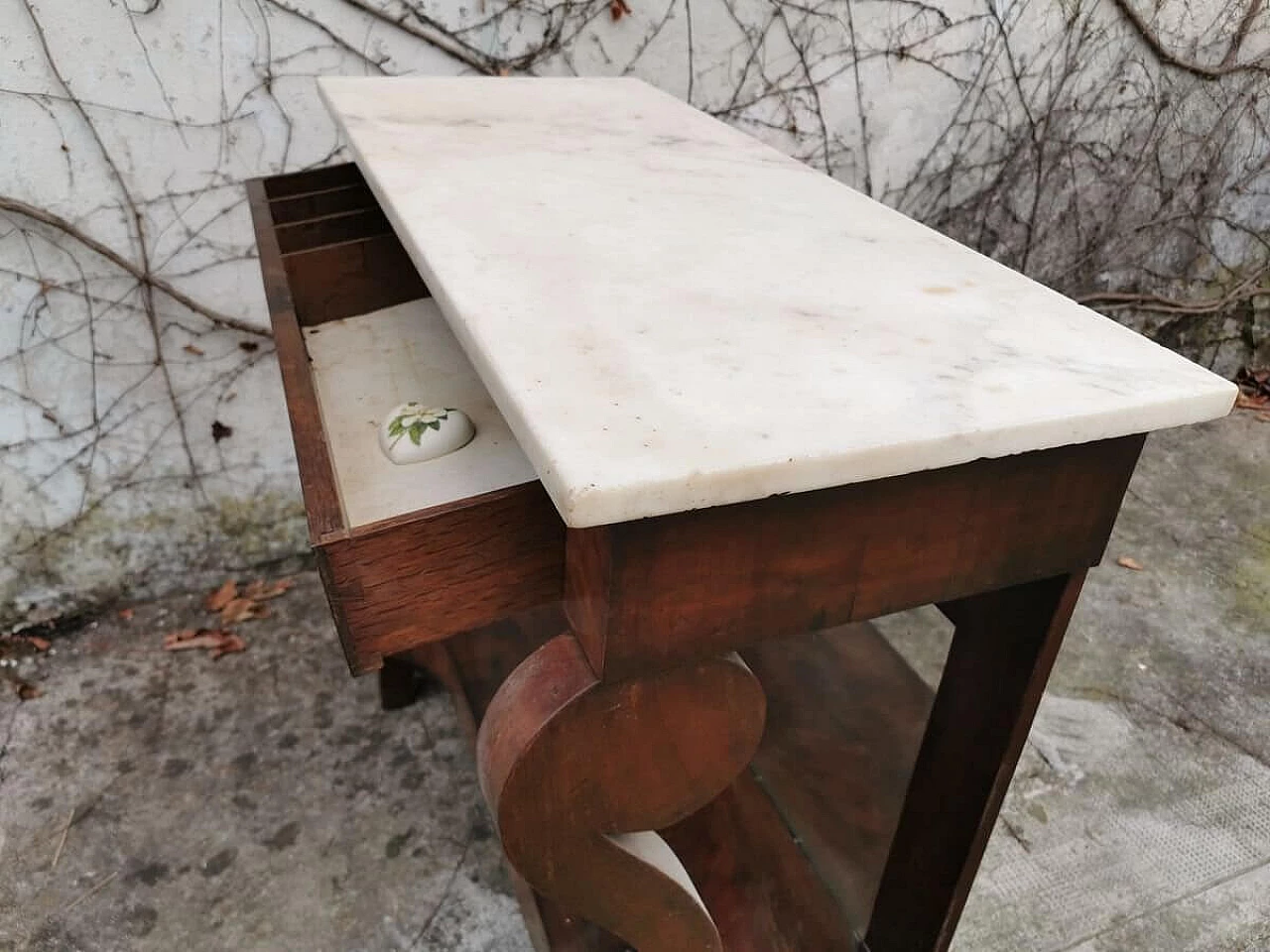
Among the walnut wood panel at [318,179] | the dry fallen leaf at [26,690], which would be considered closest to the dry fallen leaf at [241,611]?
the dry fallen leaf at [26,690]

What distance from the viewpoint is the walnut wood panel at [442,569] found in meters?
0.71

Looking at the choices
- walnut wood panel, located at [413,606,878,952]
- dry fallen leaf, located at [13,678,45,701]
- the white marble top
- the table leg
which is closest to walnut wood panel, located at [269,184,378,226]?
the white marble top

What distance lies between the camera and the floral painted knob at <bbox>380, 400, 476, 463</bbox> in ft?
2.86

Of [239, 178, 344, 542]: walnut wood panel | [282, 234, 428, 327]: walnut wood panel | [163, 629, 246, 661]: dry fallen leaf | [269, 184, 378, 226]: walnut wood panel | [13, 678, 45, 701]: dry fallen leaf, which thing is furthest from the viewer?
[163, 629, 246, 661]: dry fallen leaf

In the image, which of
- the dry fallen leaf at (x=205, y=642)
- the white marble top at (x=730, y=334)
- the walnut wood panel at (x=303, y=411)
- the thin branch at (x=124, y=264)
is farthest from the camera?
the dry fallen leaf at (x=205, y=642)

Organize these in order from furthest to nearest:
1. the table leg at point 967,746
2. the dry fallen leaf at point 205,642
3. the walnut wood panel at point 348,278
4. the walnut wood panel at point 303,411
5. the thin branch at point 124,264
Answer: the dry fallen leaf at point 205,642 → the thin branch at point 124,264 → the walnut wood panel at point 348,278 → the table leg at point 967,746 → the walnut wood panel at point 303,411

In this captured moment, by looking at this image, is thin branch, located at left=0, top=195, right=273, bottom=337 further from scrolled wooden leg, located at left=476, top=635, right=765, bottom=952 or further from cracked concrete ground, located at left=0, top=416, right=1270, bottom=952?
scrolled wooden leg, located at left=476, top=635, right=765, bottom=952

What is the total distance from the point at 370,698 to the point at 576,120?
1265 mm

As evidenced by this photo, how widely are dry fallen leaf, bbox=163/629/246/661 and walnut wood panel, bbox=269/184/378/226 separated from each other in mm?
1095

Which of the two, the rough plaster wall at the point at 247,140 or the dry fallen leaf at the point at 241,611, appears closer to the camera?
the rough plaster wall at the point at 247,140

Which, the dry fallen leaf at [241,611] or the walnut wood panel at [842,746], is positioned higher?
the walnut wood panel at [842,746]

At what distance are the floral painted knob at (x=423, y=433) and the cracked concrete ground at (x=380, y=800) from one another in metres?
0.98

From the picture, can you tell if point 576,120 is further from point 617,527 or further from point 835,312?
point 617,527

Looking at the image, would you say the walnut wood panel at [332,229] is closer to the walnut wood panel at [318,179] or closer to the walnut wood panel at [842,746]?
the walnut wood panel at [318,179]
